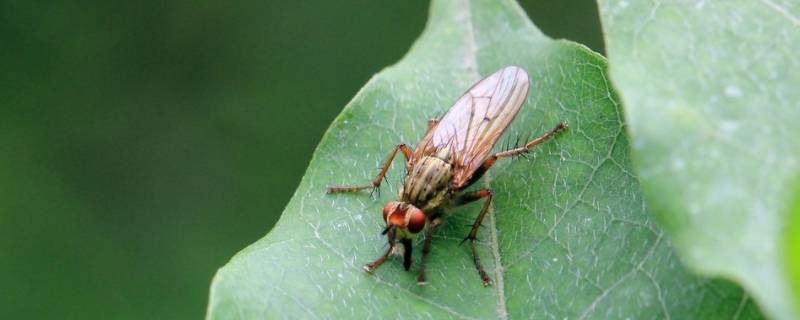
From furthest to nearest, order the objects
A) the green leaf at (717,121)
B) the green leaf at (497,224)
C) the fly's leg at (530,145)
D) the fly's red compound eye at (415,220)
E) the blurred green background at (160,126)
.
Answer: the blurred green background at (160,126) < the fly's red compound eye at (415,220) < the fly's leg at (530,145) < the green leaf at (497,224) < the green leaf at (717,121)

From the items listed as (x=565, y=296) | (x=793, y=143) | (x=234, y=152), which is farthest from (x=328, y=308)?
(x=234, y=152)

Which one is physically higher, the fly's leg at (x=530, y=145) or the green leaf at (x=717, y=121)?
the green leaf at (x=717, y=121)

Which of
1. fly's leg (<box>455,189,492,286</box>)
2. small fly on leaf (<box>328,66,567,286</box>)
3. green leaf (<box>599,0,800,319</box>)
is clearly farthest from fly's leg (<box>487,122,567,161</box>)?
green leaf (<box>599,0,800,319</box>)

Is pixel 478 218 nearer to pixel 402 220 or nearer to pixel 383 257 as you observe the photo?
pixel 402 220

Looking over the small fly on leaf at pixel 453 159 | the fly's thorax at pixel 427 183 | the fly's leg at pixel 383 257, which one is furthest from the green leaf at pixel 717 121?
the fly's thorax at pixel 427 183

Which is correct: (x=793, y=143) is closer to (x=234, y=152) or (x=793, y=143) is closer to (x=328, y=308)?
(x=328, y=308)

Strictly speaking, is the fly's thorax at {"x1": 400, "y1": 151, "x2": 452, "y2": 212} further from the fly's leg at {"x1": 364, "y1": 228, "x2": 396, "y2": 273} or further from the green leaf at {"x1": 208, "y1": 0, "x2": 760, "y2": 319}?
the fly's leg at {"x1": 364, "y1": 228, "x2": 396, "y2": 273}

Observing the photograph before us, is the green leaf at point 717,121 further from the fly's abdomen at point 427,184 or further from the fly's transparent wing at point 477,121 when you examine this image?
the fly's abdomen at point 427,184
